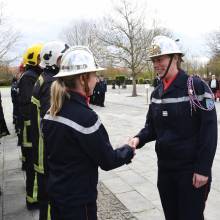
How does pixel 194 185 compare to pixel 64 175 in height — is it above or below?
below

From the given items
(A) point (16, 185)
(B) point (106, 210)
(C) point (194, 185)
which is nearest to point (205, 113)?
(C) point (194, 185)

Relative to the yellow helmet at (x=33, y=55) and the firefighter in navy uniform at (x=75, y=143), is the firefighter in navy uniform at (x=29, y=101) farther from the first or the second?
the firefighter in navy uniform at (x=75, y=143)

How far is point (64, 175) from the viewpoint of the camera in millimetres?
2346

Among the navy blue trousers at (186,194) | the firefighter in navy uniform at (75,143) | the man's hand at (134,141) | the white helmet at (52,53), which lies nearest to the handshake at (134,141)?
the man's hand at (134,141)

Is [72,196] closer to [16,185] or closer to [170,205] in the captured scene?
[170,205]

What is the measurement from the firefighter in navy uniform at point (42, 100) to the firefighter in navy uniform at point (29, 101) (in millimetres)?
786

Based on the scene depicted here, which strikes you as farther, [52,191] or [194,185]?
[194,185]

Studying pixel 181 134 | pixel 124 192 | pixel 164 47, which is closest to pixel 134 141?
pixel 181 134

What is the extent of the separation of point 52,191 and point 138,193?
2.97 m

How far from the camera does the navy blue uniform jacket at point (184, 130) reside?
271cm

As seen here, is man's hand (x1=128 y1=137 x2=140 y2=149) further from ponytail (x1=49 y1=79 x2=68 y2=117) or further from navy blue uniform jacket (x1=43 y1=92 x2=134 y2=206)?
ponytail (x1=49 y1=79 x2=68 y2=117)

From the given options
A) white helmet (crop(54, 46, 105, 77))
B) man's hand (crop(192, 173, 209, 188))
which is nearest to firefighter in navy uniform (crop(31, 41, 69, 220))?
white helmet (crop(54, 46, 105, 77))

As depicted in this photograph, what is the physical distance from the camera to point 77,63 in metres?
2.38

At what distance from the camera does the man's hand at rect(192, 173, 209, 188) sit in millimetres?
2709
